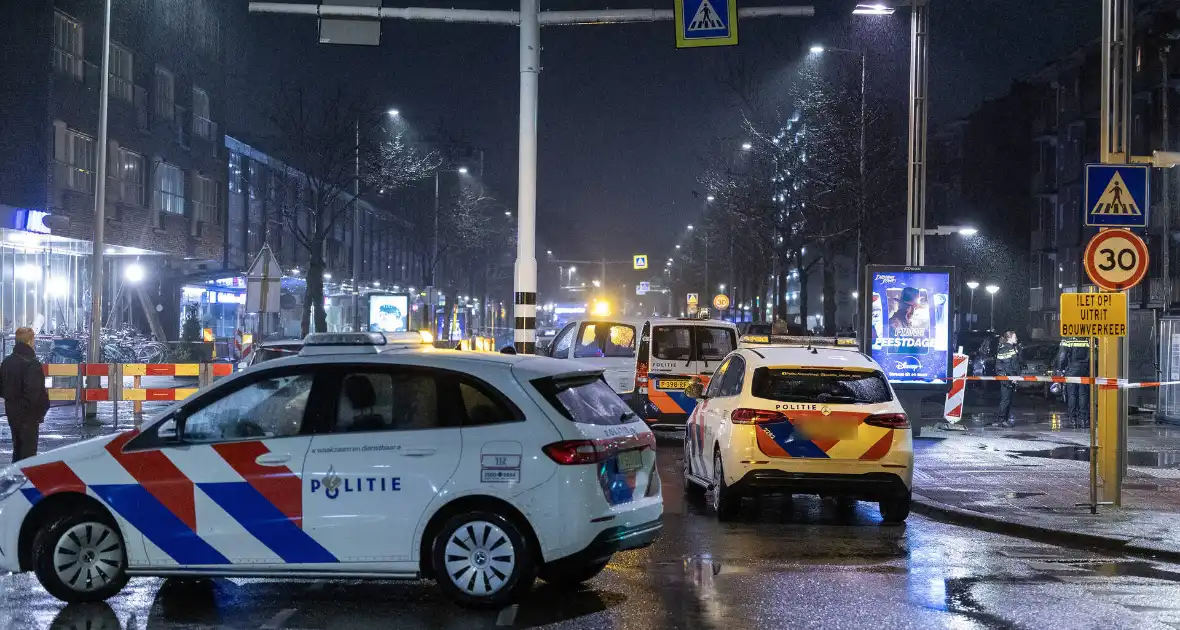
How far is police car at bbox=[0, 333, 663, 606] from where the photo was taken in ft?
26.0

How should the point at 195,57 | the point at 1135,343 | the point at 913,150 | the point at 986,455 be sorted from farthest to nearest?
the point at 195,57 < the point at 1135,343 < the point at 913,150 < the point at 986,455

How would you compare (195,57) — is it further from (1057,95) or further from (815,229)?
(1057,95)

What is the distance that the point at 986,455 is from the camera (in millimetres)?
18844

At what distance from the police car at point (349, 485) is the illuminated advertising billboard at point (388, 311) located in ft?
112

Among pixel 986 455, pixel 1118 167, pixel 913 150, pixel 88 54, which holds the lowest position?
pixel 986 455

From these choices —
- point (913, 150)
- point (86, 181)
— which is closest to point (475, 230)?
point (86, 181)

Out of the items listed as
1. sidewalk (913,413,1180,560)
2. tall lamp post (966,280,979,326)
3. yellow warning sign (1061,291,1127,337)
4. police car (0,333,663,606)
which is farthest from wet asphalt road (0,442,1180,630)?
tall lamp post (966,280,979,326)

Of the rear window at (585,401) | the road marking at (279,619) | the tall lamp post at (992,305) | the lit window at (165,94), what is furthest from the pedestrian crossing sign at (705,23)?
the tall lamp post at (992,305)

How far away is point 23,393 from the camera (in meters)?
13.6

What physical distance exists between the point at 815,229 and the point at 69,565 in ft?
141

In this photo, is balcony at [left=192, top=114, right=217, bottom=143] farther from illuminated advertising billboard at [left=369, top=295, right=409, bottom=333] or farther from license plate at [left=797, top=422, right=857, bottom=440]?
license plate at [left=797, top=422, right=857, bottom=440]

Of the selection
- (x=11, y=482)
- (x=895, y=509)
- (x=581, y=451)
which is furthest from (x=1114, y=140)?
(x=11, y=482)

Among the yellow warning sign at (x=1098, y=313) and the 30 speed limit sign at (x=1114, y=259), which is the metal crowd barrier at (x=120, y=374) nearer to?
the yellow warning sign at (x=1098, y=313)

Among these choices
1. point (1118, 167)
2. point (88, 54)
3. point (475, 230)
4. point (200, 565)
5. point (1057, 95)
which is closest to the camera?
point (200, 565)
